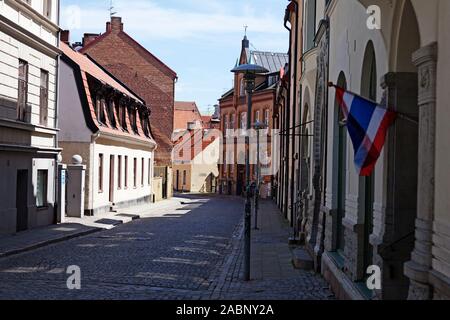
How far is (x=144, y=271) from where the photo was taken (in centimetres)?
1330

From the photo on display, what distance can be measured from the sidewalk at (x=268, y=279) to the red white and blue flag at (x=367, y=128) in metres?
4.15

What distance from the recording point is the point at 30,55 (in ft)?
67.5

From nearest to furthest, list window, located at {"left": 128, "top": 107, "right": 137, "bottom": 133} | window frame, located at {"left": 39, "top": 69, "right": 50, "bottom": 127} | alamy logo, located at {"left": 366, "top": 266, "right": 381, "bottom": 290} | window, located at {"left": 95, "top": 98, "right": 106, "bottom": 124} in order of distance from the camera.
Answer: alamy logo, located at {"left": 366, "top": 266, "right": 381, "bottom": 290} → window frame, located at {"left": 39, "top": 69, "right": 50, "bottom": 127} → window, located at {"left": 95, "top": 98, "right": 106, "bottom": 124} → window, located at {"left": 128, "top": 107, "right": 137, "bottom": 133}

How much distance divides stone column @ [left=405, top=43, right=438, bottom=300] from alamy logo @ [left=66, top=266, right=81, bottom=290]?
21.9 ft

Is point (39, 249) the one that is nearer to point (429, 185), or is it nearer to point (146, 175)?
point (429, 185)

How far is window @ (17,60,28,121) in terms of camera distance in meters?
20.0

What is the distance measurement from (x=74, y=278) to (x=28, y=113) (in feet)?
31.4

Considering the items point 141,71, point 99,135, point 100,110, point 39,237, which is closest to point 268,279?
point 39,237

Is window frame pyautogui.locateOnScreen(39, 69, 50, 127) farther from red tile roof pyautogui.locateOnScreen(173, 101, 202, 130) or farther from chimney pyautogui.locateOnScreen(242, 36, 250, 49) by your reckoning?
red tile roof pyautogui.locateOnScreen(173, 101, 202, 130)

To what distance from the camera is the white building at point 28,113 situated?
733 inches

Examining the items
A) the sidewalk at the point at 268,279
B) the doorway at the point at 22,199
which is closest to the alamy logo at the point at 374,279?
the sidewalk at the point at 268,279

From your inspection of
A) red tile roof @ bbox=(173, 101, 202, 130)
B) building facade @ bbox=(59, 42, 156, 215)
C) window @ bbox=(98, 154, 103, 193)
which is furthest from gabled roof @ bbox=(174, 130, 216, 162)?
window @ bbox=(98, 154, 103, 193)

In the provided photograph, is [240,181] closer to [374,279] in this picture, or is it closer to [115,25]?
[115,25]
